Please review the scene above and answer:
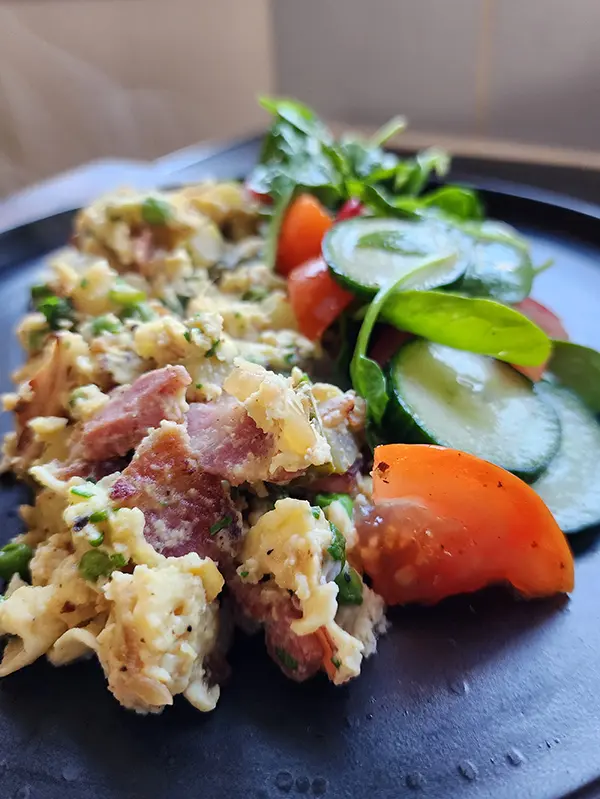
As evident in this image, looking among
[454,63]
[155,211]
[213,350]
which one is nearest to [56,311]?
[155,211]

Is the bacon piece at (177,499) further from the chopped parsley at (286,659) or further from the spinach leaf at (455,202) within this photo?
the spinach leaf at (455,202)

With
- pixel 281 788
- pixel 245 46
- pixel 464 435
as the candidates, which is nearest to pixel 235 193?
pixel 464 435

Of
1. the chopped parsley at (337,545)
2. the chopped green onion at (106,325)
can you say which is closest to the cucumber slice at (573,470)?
the chopped parsley at (337,545)

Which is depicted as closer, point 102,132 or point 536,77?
point 536,77

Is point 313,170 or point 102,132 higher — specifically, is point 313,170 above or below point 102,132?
above

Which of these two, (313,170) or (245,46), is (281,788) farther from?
(245,46)

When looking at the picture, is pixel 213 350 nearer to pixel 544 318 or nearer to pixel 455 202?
pixel 544 318
